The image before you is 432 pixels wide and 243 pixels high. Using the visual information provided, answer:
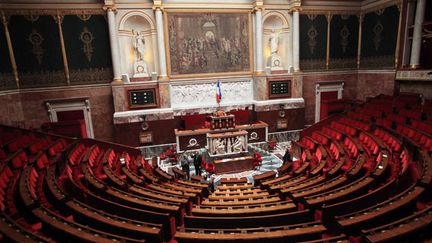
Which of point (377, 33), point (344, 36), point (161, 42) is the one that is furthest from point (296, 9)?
point (161, 42)

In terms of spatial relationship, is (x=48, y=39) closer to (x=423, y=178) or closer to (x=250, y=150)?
(x=250, y=150)

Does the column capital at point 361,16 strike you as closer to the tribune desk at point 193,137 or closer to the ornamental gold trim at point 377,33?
the ornamental gold trim at point 377,33

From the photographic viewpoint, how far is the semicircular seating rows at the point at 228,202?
3.26 m

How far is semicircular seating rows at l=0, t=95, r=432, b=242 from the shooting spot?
3260 millimetres

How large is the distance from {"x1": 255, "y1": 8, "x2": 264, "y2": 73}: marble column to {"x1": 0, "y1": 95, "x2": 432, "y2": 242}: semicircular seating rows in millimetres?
6793

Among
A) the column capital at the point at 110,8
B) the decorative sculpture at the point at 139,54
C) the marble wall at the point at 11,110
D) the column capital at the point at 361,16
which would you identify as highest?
the column capital at the point at 110,8

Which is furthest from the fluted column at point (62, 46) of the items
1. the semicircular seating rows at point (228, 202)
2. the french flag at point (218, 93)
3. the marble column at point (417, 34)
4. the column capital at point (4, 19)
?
the marble column at point (417, 34)

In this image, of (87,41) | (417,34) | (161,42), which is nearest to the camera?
(417,34)

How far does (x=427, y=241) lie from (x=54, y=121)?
14.1 metres

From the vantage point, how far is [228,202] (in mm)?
4910

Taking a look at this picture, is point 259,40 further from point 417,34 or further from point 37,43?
point 37,43

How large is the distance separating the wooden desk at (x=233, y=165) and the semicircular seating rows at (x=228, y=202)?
6.46ft

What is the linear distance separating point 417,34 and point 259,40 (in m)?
7.34

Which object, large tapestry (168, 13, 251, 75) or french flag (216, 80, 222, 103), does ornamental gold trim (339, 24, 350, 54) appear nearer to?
large tapestry (168, 13, 251, 75)
